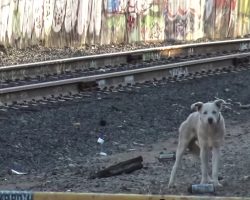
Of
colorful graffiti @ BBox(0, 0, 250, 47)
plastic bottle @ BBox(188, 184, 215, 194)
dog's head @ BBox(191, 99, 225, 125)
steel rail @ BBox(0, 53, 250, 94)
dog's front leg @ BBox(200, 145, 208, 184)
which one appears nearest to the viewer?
plastic bottle @ BBox(188, 184, 215, 194)

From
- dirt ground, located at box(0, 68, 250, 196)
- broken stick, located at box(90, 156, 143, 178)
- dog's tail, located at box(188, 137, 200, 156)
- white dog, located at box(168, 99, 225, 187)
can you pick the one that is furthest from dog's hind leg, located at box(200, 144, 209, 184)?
broken stick, located at box(90, 156, 143, 178)

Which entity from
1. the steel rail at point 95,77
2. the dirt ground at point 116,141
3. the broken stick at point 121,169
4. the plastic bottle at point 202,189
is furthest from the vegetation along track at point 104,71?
the plastic bottle at point 202,189

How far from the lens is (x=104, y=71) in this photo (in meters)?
17.9

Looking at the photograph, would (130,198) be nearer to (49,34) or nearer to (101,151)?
(101,151)

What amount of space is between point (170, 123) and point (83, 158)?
8.79 ft

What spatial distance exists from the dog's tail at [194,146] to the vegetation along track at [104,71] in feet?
17.9

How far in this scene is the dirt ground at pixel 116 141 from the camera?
8.67 m

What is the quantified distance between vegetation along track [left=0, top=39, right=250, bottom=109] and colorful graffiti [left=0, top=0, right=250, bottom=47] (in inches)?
142

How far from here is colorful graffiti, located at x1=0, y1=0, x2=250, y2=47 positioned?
2258 centimetres

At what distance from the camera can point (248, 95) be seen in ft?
52.3

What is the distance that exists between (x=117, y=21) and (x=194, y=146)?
58.2ft

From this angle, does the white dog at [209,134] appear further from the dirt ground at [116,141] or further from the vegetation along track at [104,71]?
the vegetation along track at [104,71]

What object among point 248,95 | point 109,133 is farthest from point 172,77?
point 109,133

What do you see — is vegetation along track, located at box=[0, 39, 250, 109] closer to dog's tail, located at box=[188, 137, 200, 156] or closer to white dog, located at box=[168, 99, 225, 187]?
dog's tail, located at box=[188, 137, 200, 156]
